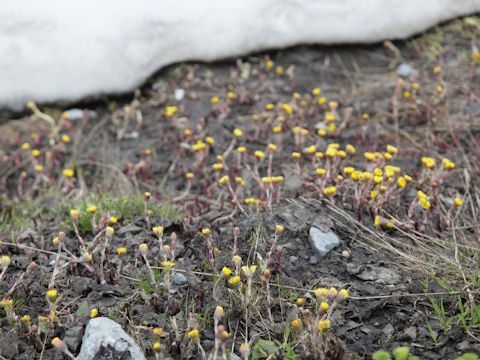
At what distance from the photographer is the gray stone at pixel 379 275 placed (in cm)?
346

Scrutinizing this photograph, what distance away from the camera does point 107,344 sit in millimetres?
2955

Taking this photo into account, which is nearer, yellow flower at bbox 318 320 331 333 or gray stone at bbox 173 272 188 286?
yellow flower at bbox 318 320 331 333

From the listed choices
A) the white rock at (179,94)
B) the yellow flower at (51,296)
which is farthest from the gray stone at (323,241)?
the white rock at (179,94)

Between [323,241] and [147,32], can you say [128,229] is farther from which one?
[147,32]

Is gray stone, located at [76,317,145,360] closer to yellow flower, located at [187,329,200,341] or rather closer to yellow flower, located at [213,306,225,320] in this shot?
yellow flower, located at [187,329,200,341]

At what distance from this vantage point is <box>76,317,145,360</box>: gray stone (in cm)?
293

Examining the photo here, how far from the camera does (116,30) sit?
5.93 meters

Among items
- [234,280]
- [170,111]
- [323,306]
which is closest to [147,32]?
[170,111]

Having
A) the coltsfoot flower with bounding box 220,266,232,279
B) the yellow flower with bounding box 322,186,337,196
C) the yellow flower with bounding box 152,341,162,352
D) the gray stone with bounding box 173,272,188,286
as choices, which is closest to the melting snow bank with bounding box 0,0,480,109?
the yellow flower with bounding box 322,186,337,196

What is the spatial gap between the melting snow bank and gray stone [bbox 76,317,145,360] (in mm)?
3360

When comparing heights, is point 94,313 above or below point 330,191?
below

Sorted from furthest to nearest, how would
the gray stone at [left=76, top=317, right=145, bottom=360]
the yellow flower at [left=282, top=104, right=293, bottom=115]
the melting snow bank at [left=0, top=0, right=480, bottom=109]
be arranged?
the melting snow bank at [left=0, top=0, right=480, bottom=109] → the yellow flower at [left=282, top=104, right=293, bottom=115] → the gray stone at [left=76, top=317, right=145, bottom=360]

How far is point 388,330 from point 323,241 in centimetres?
68

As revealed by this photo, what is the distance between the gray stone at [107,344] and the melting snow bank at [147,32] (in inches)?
132
